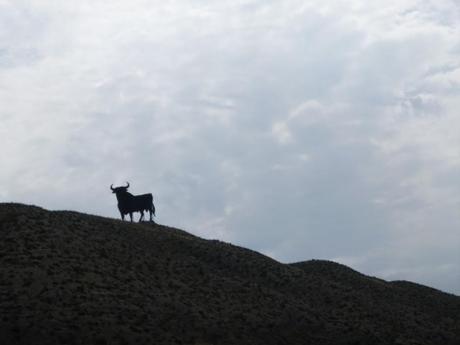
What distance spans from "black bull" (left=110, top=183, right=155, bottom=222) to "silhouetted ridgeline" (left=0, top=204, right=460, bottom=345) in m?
2.52

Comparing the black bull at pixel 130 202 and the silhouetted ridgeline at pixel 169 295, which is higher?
the black bull at pixel 130 202

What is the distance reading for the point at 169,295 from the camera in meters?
46.9

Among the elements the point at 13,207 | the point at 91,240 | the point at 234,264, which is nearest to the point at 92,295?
the point at 91,240

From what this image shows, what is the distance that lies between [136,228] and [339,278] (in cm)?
1908

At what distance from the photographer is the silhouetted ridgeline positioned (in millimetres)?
39438

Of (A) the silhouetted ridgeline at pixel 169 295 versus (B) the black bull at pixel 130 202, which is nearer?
(A) the silhouetted ridgeline at pixel 169 295

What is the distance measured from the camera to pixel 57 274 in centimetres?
4381

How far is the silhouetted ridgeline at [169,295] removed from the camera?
39.4 meters

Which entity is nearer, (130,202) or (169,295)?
(169,295)

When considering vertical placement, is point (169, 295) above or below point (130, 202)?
below

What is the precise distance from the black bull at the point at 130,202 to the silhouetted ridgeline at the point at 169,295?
2.52 meters

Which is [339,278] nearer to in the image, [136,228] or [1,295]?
[136,228]

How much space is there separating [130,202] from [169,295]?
16397mm

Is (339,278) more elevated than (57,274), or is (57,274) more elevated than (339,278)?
(339,278)
